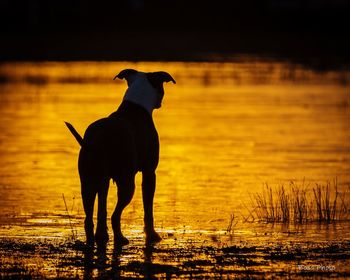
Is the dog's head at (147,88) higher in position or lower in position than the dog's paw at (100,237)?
higher

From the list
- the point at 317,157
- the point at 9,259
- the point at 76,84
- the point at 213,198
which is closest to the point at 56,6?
the point at 76,84

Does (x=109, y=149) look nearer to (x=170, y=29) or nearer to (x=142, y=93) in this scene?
(x=142, y=93)

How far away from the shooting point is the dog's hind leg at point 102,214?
11711 millimetres

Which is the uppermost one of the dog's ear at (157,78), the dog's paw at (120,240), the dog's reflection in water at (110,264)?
the dog's ear at (157,78)

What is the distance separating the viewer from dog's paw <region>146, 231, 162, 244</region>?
12234mm

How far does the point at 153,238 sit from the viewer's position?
1236cm

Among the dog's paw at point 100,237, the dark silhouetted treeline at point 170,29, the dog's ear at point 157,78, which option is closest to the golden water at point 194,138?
the dog's paw at point 100,237

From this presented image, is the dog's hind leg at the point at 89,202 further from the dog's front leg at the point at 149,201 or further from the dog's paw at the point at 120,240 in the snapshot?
the dog's front leg at the point at 149,201

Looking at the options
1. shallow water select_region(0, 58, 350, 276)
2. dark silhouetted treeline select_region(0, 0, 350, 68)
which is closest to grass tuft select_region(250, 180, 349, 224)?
shallow water select_region(0, 58, 350, 276)

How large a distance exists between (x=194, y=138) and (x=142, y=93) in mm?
12336

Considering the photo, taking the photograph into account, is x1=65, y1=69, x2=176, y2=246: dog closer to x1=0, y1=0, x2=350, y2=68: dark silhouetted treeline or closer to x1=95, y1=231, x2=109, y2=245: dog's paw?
x1=95, y1=231, x2=109, y2=245: dog's paw

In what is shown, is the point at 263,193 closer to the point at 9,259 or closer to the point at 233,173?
the point at 233,173

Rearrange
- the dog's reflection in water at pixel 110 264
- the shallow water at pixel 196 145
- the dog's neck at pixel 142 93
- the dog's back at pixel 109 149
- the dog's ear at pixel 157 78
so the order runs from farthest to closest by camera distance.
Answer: the shallow water at pixel 196 145 < the dog's ear at pixel 157 78 < the dog's neck at pixel 142 93 < the dog's back at pixel 109 149 < the dog's reflection in water at pixel 110 264

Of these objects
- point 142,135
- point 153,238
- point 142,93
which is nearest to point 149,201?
point 153,238
